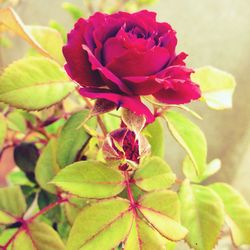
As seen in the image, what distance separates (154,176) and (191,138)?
48 mm

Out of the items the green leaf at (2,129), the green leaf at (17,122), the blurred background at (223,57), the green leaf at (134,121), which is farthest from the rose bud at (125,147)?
the blurred background at (223,57)

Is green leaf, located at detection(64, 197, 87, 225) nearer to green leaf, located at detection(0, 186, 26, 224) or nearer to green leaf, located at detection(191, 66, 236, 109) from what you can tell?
green leaf, located at detection(0, 186, 26, 224)

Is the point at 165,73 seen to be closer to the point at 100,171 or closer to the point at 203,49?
the point at 100,171

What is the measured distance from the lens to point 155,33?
290 mm

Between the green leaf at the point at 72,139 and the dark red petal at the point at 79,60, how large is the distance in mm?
83

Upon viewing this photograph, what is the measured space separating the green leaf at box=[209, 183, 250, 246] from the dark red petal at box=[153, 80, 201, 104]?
0.18 metres

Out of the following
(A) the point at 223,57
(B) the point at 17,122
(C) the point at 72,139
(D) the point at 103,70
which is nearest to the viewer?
(D) the point at 103,70

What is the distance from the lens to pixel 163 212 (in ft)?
1.09

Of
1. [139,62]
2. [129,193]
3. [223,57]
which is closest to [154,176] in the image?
[129,193]

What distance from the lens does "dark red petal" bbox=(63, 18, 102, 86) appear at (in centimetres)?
28

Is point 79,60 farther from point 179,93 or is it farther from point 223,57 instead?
point 223,57

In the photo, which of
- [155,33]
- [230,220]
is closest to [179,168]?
[230,220]

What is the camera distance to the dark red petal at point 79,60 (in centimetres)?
28

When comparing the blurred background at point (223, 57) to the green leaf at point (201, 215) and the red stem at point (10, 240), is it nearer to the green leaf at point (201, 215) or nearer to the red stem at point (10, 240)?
the green leaf at point (201, 215)
